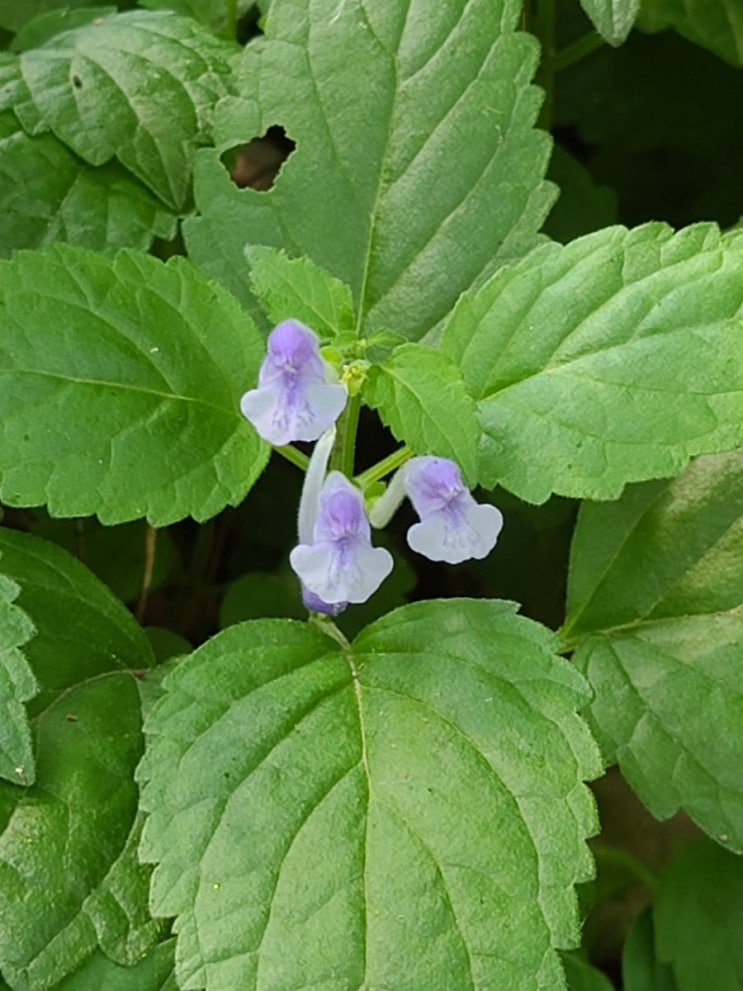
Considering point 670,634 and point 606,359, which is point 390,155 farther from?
point 670,634

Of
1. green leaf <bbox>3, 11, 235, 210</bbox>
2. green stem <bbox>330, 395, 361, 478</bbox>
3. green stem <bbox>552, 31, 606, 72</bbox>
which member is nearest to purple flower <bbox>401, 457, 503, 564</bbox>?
green stem <bbox>330, 395, 361, 478</bbox>

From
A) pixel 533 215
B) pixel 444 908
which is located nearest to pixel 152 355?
pixel 533 215

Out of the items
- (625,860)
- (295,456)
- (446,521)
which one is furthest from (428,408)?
(625,860)

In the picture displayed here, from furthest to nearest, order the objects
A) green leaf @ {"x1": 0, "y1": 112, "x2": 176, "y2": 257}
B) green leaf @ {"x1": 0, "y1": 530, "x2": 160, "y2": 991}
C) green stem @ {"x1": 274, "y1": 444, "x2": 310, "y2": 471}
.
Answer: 1. green leaf @ {"x1": 0, "y1": 112, "x2": 176, "y2": 257}
2. green stem @ {"x1": 274, "y1": 444, "x2": 310, "y2": 471}
3. green leaf @ {"x1": 0, "y1": 530, "x2": 160, "y2": 991}

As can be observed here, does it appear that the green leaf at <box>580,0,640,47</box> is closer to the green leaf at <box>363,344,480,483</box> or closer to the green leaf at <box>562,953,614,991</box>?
the green leaf at <box>363,344,480,483</box>

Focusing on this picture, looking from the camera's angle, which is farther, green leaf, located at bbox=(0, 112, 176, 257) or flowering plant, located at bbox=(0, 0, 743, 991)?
green leaf, located at bbox=(0, 112, 176, 257)

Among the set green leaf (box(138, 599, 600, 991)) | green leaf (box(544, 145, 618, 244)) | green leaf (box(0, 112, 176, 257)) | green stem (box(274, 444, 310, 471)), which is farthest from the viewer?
green leaf (box(544, 145, 618, 244))
